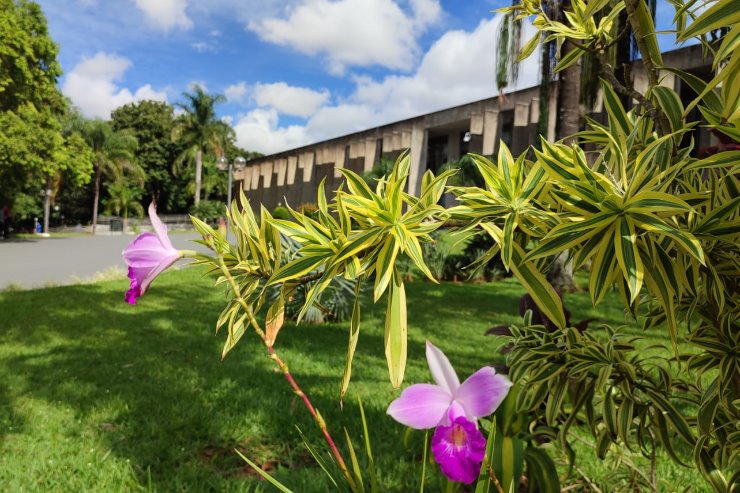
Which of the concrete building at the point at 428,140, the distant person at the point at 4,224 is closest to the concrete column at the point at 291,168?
the concrete building at the point at 428,140

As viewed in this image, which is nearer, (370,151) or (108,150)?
(370,151)

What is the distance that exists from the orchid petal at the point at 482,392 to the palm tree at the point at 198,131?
3614cm

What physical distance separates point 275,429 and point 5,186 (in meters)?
21.1

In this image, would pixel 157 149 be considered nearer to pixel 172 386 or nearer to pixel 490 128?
pixel 490 128

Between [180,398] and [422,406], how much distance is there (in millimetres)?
2935

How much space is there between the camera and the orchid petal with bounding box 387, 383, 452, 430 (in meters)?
Answer: 0.63

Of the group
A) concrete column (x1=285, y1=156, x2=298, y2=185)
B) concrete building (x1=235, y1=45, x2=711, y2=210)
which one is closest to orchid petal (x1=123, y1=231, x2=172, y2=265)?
concrete building (x1=235, y1=45, x2=711, y2=210)

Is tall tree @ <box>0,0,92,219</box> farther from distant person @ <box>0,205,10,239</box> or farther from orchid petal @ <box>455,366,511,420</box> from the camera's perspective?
orchid petal @ <box>455,366,511,420</box>

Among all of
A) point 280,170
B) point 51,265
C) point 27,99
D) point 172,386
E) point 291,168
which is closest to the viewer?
point 172,386

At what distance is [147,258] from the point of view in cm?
73

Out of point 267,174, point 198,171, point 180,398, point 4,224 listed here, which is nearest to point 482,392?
point 180,398

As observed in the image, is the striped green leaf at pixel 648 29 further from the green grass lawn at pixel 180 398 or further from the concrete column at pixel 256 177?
the concrete column at pixel 256 177

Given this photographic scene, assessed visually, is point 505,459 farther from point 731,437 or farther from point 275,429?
point 275,429

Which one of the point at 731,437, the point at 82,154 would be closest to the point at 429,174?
the point at 731,437
